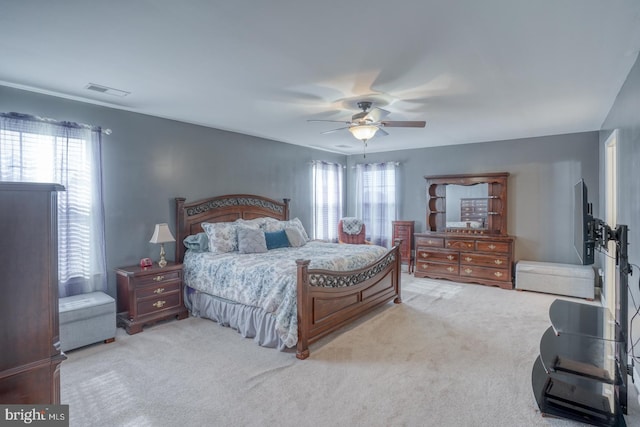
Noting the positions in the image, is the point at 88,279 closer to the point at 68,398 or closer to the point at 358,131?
the point at 68,398

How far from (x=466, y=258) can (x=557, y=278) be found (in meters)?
1.31

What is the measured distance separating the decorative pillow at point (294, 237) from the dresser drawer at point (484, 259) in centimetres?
291

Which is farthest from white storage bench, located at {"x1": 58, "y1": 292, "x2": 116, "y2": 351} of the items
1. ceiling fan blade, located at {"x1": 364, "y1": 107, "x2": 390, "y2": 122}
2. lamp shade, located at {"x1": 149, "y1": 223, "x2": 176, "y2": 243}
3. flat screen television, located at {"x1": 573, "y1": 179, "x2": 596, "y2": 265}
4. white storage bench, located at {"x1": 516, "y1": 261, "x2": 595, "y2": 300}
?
white storage bench, located at {"x1": 516, "y1": 261, "x2": 595, "y2": 300}

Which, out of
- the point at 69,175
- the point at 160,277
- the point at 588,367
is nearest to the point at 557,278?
the point at 588,367

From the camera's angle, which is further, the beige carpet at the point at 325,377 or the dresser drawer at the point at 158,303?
the dresser drawer at the point at 158,303

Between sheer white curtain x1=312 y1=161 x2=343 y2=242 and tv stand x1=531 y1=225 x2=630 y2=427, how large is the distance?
470 cm

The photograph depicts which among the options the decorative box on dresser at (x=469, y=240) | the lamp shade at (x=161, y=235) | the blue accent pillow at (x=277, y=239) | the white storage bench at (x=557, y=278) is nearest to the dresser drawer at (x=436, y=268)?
the decorative box on dresser at (x=469, y=240)

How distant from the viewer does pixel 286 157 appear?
6172 millimetres

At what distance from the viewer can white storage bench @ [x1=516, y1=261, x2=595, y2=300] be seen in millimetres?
4812

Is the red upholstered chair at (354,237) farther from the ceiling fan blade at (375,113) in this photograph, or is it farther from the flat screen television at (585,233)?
the flat screen television at (585,233)

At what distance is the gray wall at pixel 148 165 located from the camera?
3.67 m

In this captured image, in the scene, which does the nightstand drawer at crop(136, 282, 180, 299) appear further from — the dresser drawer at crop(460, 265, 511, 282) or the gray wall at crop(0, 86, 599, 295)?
the dresser drawer at crop(460, 265, 511, 282)

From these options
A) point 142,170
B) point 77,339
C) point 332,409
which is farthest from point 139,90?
point 332,409

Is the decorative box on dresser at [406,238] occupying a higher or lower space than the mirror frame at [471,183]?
lower
